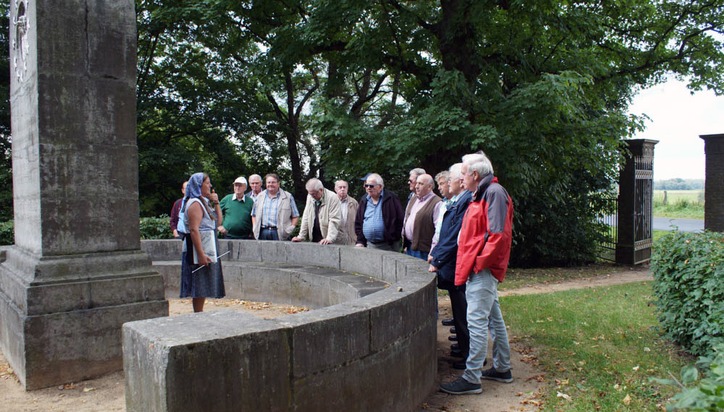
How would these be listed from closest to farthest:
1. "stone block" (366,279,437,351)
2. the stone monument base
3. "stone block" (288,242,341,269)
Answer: "stone block" (366,279,437,351)
the stone monument base
"stone block" (288,242,341,269)

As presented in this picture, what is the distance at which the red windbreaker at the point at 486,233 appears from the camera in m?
4.62

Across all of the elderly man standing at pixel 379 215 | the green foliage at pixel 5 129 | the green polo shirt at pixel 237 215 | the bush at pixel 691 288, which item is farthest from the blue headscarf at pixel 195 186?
the green foliage at pixel 5 129

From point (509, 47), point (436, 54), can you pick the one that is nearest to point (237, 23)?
point (436, 54)

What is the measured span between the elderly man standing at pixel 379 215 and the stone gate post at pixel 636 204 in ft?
32.0

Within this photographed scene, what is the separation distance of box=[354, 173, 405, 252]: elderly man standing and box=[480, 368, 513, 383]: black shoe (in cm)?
265

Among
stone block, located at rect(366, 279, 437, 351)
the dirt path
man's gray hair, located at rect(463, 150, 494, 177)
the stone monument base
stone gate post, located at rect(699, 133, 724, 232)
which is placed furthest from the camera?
stone gate post, located at rect(699, 133, 724, 232)

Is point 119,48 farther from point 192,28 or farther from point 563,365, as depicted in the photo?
point 192,28

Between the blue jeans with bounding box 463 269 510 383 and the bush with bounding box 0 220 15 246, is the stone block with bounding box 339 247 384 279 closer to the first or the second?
the blue jeans with bounding box 463 269 510 383

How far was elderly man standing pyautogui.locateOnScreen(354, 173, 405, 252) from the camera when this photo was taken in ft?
24.5

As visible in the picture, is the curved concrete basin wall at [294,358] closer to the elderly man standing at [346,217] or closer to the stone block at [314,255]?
the stone block at [314,255]

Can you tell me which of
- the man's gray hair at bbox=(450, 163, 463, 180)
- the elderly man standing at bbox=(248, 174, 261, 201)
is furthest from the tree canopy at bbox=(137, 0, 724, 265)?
the man's gray hair at bbox=(450, 163, 463, 180)

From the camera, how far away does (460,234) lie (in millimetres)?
4914

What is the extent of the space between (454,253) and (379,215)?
233 cm

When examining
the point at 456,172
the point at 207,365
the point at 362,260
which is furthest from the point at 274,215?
the point at 207,365
